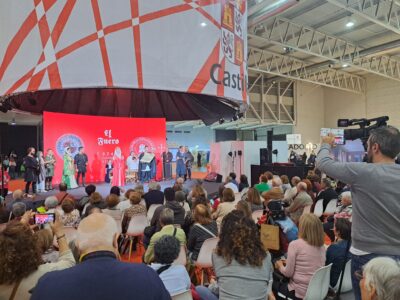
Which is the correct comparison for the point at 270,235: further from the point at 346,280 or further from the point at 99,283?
the point at 99,283

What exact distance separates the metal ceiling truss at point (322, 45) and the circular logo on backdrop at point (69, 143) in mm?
7347

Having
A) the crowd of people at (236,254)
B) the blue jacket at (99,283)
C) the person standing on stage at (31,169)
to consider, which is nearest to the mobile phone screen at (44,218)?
the crowd of people at (236,254)

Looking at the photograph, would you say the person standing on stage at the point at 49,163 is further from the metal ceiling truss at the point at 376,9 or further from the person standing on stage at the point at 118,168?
the metal ceiling truss at the point at 376,9

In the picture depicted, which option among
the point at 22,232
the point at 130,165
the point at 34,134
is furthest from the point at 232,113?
the point at 34,134

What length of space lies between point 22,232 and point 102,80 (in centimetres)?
383

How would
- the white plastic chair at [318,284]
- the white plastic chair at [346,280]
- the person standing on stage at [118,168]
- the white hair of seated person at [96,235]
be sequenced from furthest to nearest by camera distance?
the person standing on stage at [118,168], the white plastic chair at [346,280], the white plastic chair at [318,284], the white hair of seated person at [96,235]

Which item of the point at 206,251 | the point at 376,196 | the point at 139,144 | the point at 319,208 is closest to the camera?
the point at 376,196

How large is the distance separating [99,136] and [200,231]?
683 centimetres

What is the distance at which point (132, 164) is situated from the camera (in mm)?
9719

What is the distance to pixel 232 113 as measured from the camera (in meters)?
8.80

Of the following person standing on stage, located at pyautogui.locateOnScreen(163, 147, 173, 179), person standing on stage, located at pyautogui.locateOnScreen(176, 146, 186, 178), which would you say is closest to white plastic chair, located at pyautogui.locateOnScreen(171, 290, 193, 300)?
person standing on stage, located at pyautogui.locateOnScreen(163, 147, 173, 179)

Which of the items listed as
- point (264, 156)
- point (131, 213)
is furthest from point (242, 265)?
point (264, 156)

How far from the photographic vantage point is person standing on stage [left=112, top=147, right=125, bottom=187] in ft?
31.2

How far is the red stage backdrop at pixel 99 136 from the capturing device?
8.60m
